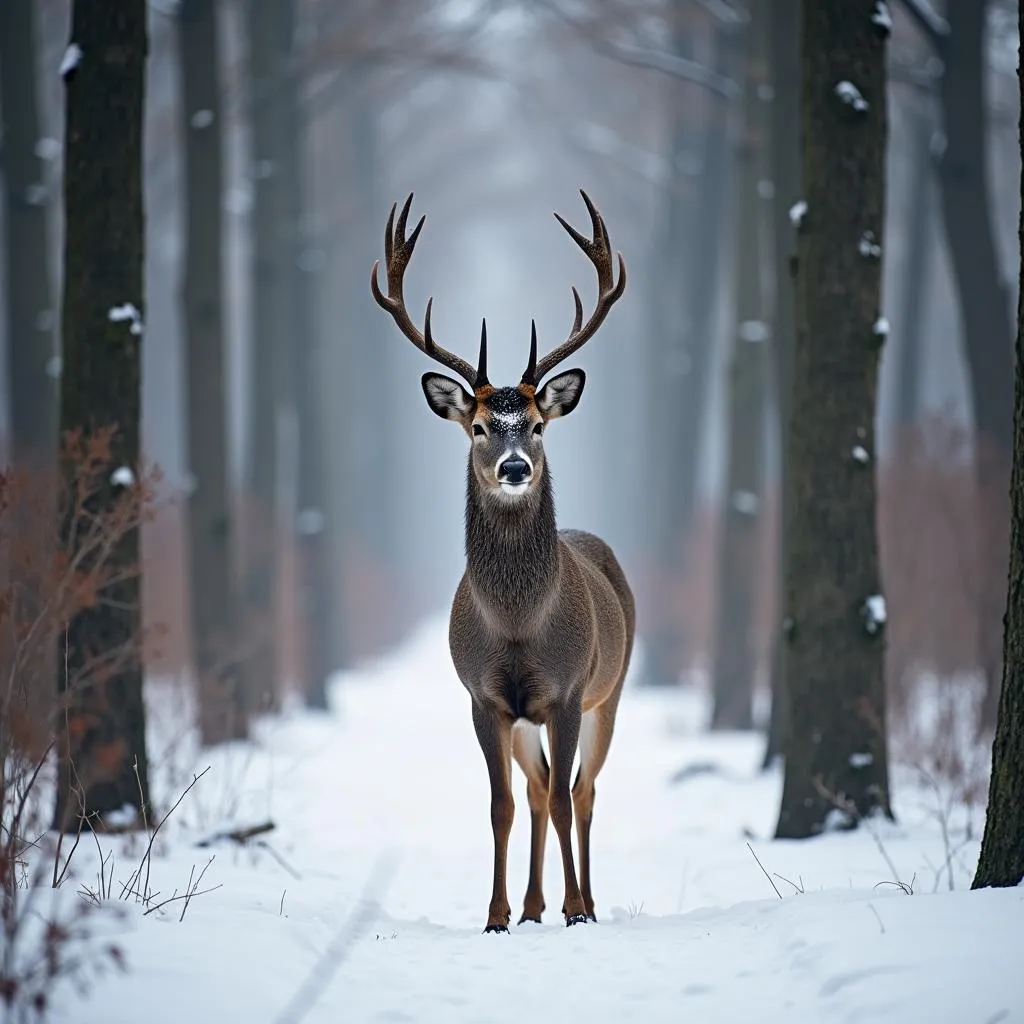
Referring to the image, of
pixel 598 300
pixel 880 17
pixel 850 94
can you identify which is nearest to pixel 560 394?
pixel 598 300

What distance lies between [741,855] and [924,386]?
25112 millimetres

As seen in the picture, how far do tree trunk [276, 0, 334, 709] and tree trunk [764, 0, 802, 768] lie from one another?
308 inches

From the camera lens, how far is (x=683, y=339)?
21.2 m

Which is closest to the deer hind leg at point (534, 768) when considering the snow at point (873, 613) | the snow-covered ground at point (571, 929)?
the snow-covered ground at point (571, 929)


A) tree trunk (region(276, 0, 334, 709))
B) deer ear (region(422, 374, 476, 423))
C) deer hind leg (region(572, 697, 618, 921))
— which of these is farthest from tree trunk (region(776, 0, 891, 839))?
tree trunk (region(276, 0, 334, 709))

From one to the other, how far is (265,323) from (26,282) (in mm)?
4664

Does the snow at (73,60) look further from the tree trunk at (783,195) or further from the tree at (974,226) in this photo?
the tree at (974,226)

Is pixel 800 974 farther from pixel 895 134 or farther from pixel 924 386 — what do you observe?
pixel 924 386

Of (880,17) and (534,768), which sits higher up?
(880,17)

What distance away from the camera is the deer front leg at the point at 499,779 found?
6160 millimetres

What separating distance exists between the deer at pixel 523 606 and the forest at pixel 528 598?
2 cm

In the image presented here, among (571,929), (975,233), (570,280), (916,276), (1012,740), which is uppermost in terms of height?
(570,280)

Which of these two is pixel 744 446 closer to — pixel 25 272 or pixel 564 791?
pixel 25 272

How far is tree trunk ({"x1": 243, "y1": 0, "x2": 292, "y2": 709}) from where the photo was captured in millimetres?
16094
